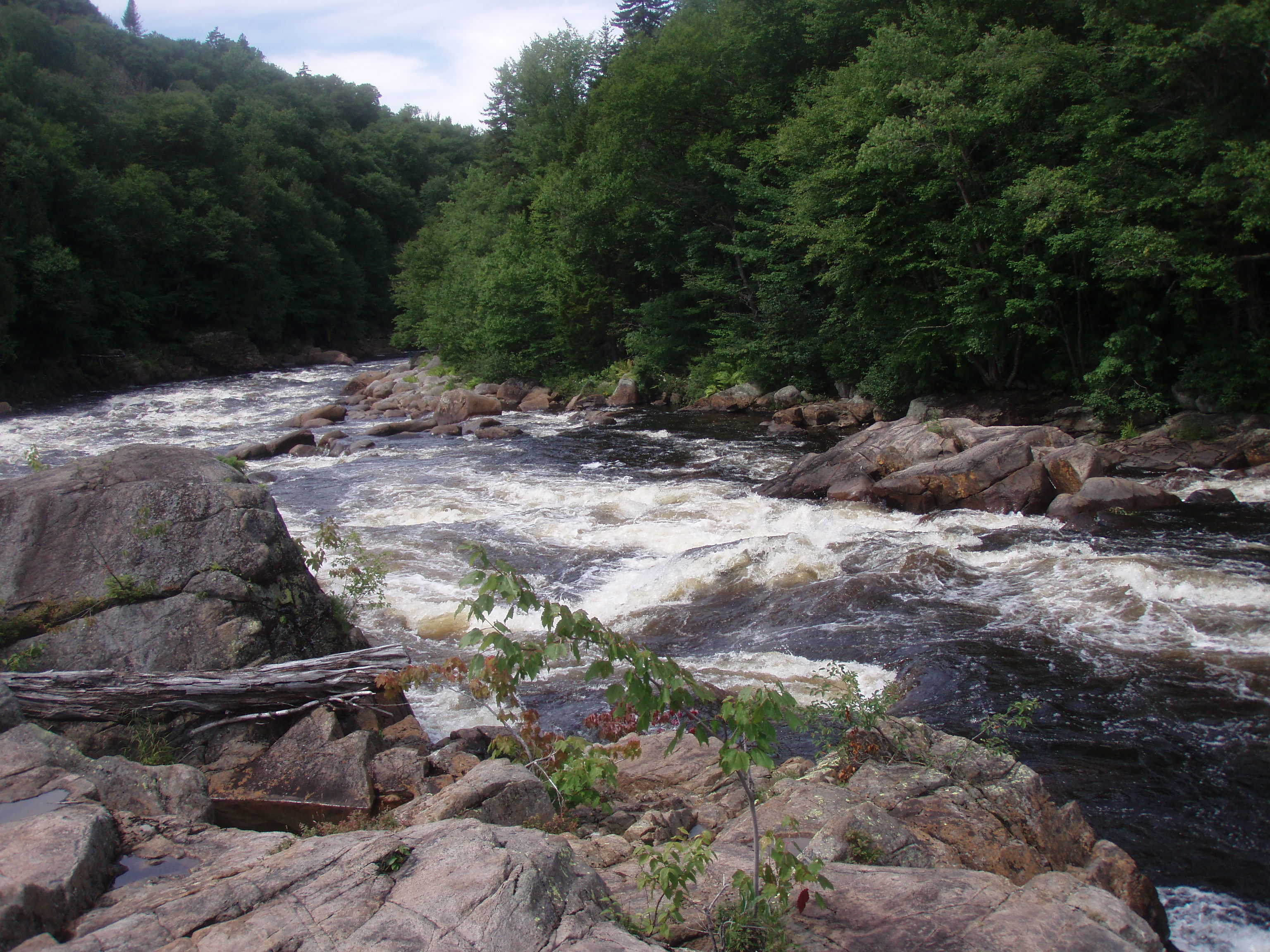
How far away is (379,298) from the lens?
57.8 meters

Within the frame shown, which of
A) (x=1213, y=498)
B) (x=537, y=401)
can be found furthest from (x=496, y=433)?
(x=1213, y=498)

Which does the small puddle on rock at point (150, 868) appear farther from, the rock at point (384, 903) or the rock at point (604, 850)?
the rock at point (604, 850)

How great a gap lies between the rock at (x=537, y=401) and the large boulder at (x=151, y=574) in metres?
20.7

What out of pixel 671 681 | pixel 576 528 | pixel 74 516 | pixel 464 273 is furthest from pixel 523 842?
pixel 464 273

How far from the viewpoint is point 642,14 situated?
43094 millimetres

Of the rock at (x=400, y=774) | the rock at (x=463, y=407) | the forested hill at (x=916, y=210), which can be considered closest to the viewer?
the rock at (x=400, y=774)

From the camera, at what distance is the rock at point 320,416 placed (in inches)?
953

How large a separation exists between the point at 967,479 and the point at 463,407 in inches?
653

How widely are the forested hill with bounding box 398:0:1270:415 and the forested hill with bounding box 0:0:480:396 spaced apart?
16293 millimetres

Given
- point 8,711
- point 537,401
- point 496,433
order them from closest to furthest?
point 8,711
point 496,433
point 537,401

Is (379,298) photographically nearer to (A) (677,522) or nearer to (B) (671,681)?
(A) (677,522)

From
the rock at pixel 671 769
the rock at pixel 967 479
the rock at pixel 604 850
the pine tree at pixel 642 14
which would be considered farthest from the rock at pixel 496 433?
the pine tree at pixel 642 14

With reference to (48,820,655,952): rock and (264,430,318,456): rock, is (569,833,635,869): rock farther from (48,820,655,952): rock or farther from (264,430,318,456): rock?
(264,430,318,456): rock

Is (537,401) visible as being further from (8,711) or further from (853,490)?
(8,711)
